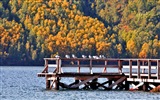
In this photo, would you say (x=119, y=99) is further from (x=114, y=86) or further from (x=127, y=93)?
(x=114, y=86)

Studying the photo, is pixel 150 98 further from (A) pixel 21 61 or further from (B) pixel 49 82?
(A) pixel 21 61

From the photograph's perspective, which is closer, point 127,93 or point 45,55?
point 127,93

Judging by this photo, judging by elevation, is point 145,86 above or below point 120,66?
below

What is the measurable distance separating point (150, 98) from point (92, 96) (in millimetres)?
4822

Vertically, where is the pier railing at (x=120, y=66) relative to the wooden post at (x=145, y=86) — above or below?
above

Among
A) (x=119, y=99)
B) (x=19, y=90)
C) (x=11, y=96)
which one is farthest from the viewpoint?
(x=19, y=90)

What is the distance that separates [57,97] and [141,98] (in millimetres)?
6215

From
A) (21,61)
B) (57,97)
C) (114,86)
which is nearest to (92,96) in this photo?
(57,97)

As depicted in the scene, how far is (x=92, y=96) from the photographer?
64.4 m

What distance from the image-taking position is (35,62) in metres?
198

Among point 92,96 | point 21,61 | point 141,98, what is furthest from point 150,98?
point 21,61

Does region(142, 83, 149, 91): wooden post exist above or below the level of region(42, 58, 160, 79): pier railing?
below

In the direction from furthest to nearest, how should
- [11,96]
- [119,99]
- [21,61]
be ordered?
[21,61] → [11,96] → [119,99]

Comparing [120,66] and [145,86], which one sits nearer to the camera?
[145,86]
